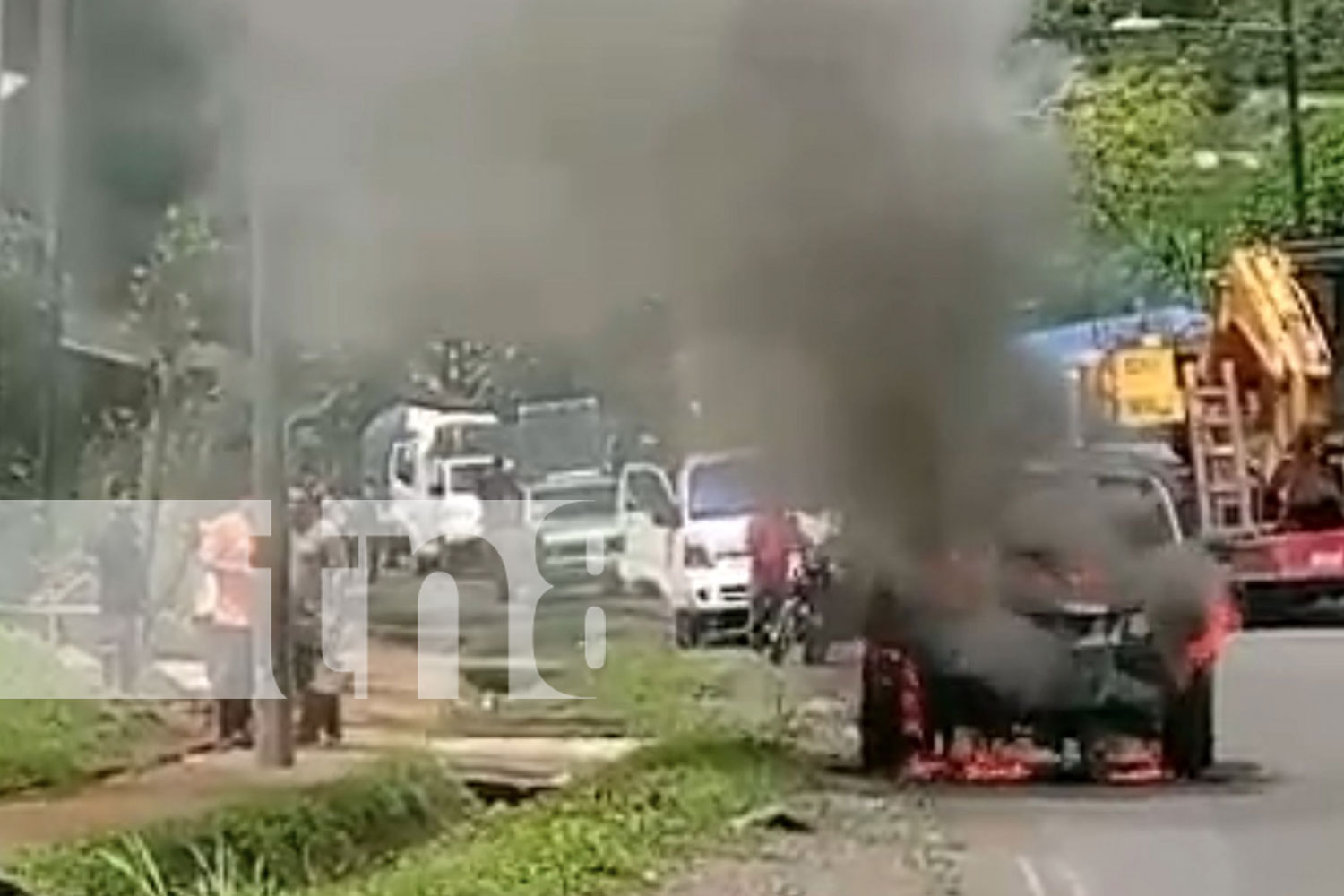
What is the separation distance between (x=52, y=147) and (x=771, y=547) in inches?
105

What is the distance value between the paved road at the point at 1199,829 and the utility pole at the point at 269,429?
65.2 inches

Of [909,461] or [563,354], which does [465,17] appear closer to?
[563,354]

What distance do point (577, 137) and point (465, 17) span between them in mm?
483

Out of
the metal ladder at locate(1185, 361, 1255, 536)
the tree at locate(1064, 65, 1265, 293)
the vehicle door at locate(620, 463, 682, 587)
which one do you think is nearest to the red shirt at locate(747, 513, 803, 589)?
the vehicle door at locate(620, 463, 682, 587)

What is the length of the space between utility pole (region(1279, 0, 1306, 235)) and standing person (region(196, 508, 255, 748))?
9.71 feet

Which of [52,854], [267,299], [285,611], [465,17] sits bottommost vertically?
[52,854]

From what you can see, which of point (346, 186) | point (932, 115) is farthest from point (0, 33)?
point (932, 115)

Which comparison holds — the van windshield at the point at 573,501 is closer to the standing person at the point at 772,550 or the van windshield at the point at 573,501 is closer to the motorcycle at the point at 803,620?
the standing person at the point at 772,550

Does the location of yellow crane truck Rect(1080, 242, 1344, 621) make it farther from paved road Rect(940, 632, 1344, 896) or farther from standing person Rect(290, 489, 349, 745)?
standing person Rect(290, 489, 349, 745)

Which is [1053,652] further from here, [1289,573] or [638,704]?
[1289,573]

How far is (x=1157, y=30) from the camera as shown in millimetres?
7375

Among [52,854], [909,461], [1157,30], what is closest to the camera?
[52,854]

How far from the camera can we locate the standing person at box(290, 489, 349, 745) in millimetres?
7219

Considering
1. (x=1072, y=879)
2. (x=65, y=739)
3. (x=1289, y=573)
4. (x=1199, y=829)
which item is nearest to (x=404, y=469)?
(x=1072, y=879)
